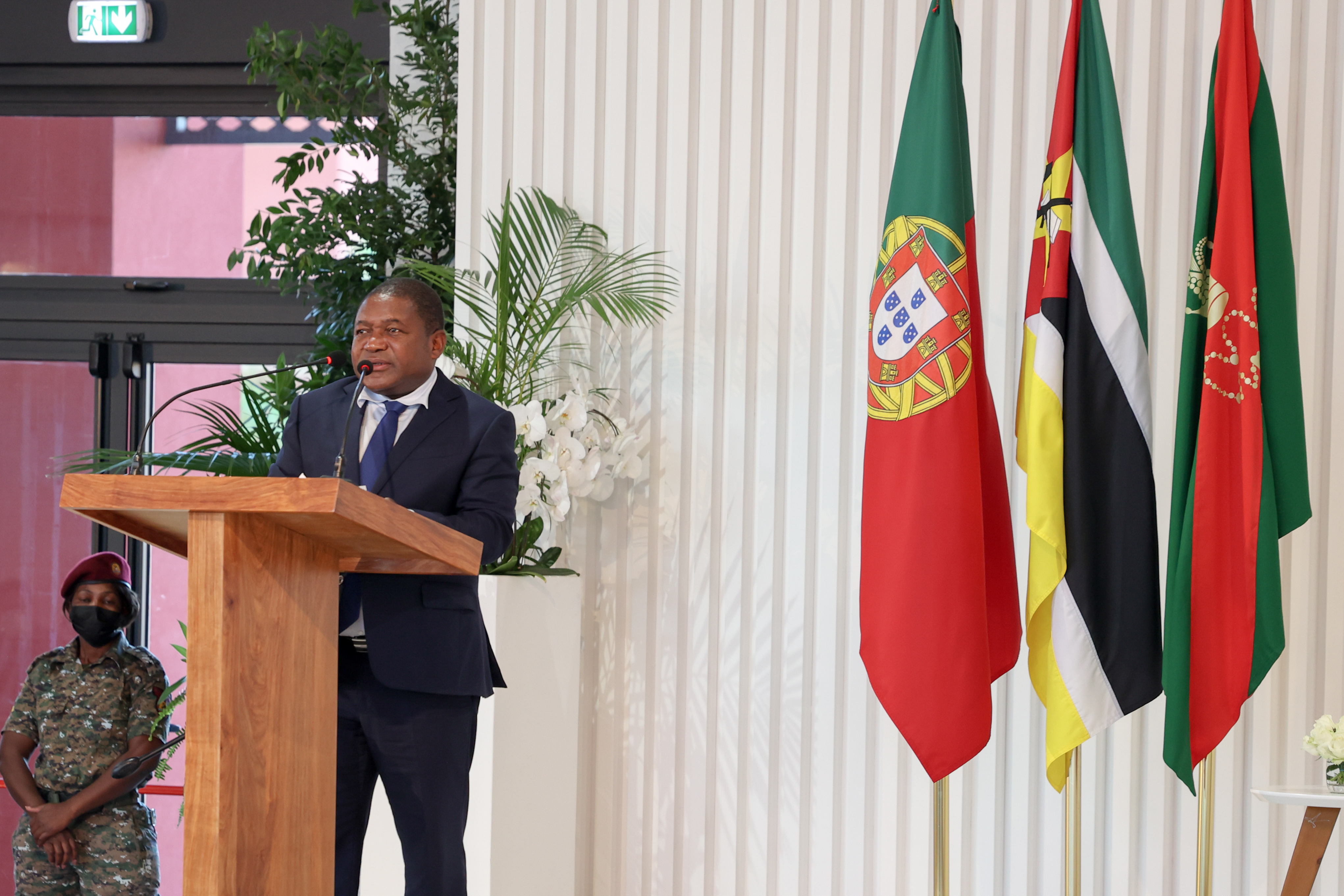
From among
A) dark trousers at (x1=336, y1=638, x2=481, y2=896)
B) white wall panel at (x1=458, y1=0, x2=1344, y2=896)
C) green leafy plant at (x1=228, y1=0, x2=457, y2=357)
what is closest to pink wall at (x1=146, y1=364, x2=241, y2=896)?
green leafy plant at (x1=228, y1=0, x2=457, y2=357)

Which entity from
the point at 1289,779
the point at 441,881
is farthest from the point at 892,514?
the point at 1289,779

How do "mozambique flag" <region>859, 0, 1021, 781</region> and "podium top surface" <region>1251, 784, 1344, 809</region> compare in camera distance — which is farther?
"mozambique flag" <region>859, 0, 1021, 781</region>

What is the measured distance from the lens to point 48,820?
130 inches

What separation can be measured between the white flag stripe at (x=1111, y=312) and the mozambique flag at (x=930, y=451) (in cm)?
24

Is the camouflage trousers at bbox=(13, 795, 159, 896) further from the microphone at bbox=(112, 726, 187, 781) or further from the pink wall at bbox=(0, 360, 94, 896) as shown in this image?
the pink wall at bbox=(0, 360, 94, 896)

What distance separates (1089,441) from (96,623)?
2789 mm

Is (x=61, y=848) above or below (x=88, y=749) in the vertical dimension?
below

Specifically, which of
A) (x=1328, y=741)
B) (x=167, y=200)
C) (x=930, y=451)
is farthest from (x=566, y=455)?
(x=167, y=200)

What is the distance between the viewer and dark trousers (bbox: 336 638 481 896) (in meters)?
2.17

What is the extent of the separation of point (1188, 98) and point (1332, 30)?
1.42 feet

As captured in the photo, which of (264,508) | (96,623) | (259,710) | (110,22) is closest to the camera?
(264,508)

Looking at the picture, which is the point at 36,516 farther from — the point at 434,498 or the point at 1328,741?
the point at 1328,741

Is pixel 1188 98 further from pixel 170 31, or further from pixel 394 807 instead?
pixel 170 31

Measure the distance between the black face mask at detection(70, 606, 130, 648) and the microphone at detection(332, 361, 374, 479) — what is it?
158cm
